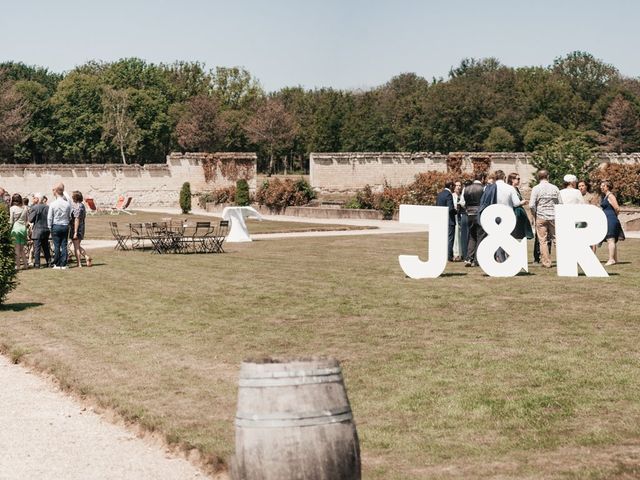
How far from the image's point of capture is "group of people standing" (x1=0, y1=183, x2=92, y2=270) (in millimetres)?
22812

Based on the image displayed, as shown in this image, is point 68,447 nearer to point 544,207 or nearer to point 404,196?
point 544,207

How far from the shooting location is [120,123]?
287 ft

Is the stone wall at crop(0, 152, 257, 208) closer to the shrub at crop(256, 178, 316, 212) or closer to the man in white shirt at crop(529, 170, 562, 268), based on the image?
the shrub at crop(256, 178, 316, 212)

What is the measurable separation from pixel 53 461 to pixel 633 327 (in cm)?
699

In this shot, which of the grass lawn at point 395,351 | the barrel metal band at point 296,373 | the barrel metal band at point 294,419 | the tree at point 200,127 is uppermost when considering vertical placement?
the tree at point 200,127

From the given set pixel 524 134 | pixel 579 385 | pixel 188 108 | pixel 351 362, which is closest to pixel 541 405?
pixel 579 385

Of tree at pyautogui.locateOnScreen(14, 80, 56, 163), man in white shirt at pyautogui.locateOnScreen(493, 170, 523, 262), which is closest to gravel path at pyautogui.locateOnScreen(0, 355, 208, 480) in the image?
man in white shirt at pyautogui.locateOnScreen(493, 170, 523, 262)

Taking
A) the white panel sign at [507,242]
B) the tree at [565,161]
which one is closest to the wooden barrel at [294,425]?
the white panel sign at [507,242]

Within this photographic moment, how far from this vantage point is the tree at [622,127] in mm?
86750

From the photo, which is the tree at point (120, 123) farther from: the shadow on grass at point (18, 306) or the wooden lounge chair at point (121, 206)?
the shadow on grass at point (18, 306)

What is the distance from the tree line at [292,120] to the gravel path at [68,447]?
72.9 m

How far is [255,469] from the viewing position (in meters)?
5.41

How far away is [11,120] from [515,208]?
225ft

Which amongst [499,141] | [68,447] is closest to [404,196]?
[68,447]
